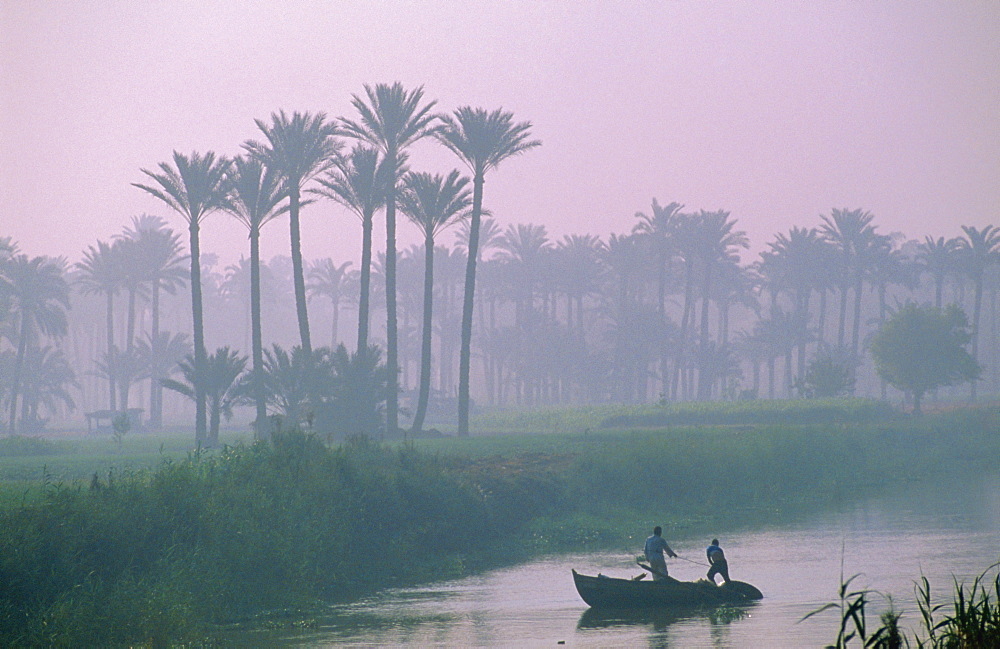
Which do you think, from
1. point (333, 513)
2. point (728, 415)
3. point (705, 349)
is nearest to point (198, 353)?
point (333, 513)

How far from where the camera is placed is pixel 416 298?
427 feet

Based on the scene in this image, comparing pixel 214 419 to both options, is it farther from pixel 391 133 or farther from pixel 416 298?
pixel 416 298

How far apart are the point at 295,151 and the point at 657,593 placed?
Result: 121 feet

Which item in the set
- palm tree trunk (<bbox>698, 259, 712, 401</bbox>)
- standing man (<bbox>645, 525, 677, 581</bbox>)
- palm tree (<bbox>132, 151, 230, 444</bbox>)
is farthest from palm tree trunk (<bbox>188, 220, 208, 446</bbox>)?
palm tree trunk (<bbox>698, 259, 712, 401</bbox>)

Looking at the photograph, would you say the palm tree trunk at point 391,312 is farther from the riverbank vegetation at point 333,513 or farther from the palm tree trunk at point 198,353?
the palm tree trunk at point 198,353

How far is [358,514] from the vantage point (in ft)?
103

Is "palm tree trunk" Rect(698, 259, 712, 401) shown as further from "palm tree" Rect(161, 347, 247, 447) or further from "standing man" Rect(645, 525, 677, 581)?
"standing man" Rect(645, 525, 677, 581)

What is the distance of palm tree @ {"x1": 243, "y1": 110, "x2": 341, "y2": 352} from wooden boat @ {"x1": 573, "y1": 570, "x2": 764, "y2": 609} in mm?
32993

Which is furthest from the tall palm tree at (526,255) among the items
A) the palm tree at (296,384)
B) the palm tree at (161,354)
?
the palm tree at (296,384)

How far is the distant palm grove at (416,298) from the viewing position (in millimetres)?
54750

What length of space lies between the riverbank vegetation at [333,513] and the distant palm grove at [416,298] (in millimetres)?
8044

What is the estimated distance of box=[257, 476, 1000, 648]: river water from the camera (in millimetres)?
21766

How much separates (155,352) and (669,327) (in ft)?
168

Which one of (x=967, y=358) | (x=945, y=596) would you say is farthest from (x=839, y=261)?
(x=945, y=596)
